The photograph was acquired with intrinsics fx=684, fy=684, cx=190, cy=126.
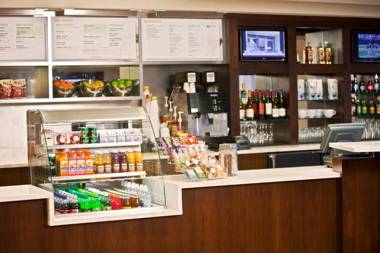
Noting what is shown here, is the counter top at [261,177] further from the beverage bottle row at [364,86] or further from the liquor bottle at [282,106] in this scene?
the beverage bottle row at [364,86]

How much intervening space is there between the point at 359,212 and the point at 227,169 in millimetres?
1029

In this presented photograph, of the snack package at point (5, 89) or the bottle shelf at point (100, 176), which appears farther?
the snack package at point (5, 89)

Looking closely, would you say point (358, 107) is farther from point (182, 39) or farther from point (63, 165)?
Result: point (63, 165)

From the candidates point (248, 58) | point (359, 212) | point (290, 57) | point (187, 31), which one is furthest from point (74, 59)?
point (359, 212)

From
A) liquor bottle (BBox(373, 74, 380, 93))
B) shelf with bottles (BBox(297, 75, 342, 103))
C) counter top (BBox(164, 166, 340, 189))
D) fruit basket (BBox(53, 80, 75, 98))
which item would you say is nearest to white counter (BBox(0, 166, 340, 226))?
Result: counter top (BBox(164, 166, 340, 189))

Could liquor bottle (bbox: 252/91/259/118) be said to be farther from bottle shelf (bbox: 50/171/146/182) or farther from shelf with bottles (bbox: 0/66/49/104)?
bottle shelf (bbox: 50/171/146/182)

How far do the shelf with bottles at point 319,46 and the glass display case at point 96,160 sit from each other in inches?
162

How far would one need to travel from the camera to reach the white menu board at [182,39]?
7.52m

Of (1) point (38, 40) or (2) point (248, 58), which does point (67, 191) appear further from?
(2) point (248, 58)

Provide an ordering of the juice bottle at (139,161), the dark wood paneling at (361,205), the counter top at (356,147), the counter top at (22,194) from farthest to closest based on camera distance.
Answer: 1. the dark wood paneling at (361,205)
2. the counter top at (356,147)
3. the juice bottle at (139,161)
4. the counter top at (22,194)

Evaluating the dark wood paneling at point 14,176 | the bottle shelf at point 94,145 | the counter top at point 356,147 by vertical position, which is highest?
the bottle shelf at point 94,145

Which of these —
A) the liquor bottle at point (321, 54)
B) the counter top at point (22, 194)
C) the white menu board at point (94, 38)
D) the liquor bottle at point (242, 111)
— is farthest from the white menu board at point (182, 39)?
the counter top at point (22, 194)

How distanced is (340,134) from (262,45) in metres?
2.84

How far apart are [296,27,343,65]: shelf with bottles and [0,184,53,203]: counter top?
15.4 feet
